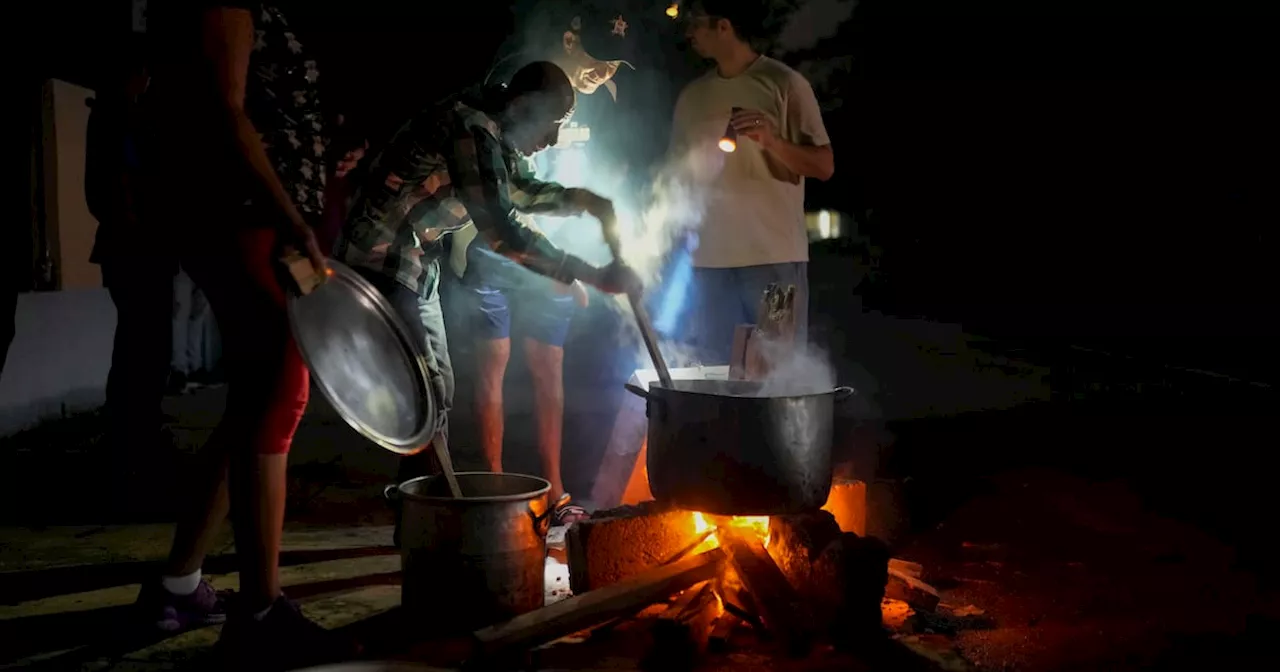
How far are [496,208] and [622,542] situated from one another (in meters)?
1.47

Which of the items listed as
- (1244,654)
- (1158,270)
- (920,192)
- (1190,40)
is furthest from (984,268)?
(1244,654)

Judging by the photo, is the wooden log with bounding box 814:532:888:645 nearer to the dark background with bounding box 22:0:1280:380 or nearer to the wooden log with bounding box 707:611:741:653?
the wooden log with bounding box 707:611:741:653

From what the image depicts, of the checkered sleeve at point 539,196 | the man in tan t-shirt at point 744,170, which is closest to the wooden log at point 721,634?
the checkered sleeve at point 539,196

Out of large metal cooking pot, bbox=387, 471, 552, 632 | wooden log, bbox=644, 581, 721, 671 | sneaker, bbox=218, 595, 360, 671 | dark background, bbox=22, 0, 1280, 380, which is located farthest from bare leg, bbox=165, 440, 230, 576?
dark background, bbox=22, 0, 1280, 380

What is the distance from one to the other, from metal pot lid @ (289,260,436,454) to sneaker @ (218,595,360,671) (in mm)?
665

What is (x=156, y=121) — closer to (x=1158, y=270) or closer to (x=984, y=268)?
(x=1158, y=270)

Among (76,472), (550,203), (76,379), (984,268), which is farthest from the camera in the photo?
(984,268)

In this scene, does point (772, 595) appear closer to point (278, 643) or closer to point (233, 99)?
point (278, 643)

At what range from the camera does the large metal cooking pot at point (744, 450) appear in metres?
3.96

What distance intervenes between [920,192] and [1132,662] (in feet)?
78.0

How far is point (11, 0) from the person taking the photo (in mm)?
5016

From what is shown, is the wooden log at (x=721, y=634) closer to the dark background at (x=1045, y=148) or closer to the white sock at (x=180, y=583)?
the white sock at (x=180, y=583)

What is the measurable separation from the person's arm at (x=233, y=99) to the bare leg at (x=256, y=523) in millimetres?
714

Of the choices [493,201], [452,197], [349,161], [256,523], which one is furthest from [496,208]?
[349,161]
